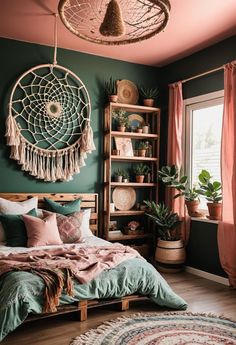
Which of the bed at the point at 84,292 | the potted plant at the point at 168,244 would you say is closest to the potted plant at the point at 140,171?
the potted plant at the point at 168,244

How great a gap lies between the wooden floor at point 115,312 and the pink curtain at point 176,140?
0.83 metres

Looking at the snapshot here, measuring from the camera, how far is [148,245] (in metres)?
4.87

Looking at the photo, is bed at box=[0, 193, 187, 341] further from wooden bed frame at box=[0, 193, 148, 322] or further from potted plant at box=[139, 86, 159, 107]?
potted plant at box=[139, 86, 159, 107]

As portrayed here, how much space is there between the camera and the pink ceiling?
10.9 feet

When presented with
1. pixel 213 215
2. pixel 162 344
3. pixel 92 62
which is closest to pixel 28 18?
pixel 92 62

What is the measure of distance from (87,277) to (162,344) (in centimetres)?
76

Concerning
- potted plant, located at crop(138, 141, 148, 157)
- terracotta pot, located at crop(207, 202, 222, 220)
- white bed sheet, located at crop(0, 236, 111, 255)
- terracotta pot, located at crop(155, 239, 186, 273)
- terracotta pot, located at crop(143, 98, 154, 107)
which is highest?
terracotta pot, located at crop(143, 98, 154, 107)

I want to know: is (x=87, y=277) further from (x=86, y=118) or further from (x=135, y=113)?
(x=135, y=113)

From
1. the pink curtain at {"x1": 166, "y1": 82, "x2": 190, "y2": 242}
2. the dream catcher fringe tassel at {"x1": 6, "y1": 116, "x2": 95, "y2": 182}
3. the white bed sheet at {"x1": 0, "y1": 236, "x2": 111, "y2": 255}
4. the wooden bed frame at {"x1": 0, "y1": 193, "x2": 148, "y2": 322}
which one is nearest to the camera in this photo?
the wooden bed frame at {"x1": 0, "y1": 193, "x2": 148, "y2": 322}

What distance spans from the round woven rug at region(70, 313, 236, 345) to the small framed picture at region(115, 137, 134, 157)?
240cm

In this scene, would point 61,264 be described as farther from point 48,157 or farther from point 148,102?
point 148,102

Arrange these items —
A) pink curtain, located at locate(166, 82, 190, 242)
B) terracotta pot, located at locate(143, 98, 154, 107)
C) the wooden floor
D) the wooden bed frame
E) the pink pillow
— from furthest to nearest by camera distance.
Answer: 1. terracotta pot, located at locate(143, 98, 154, 107)
2. pink curtain, located at locate(166, 82, 190, 242)
3. the pink pillow
4. the wooden bed frame
5. the wooden floor

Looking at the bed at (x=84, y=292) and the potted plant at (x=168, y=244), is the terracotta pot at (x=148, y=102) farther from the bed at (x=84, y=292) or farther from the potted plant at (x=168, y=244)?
the bed at (x=84, y=292)

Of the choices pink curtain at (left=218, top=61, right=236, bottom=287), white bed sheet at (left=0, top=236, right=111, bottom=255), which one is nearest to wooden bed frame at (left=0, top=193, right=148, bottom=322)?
white bed sheet at (left=0, top=236, right=111, bottom=255)
